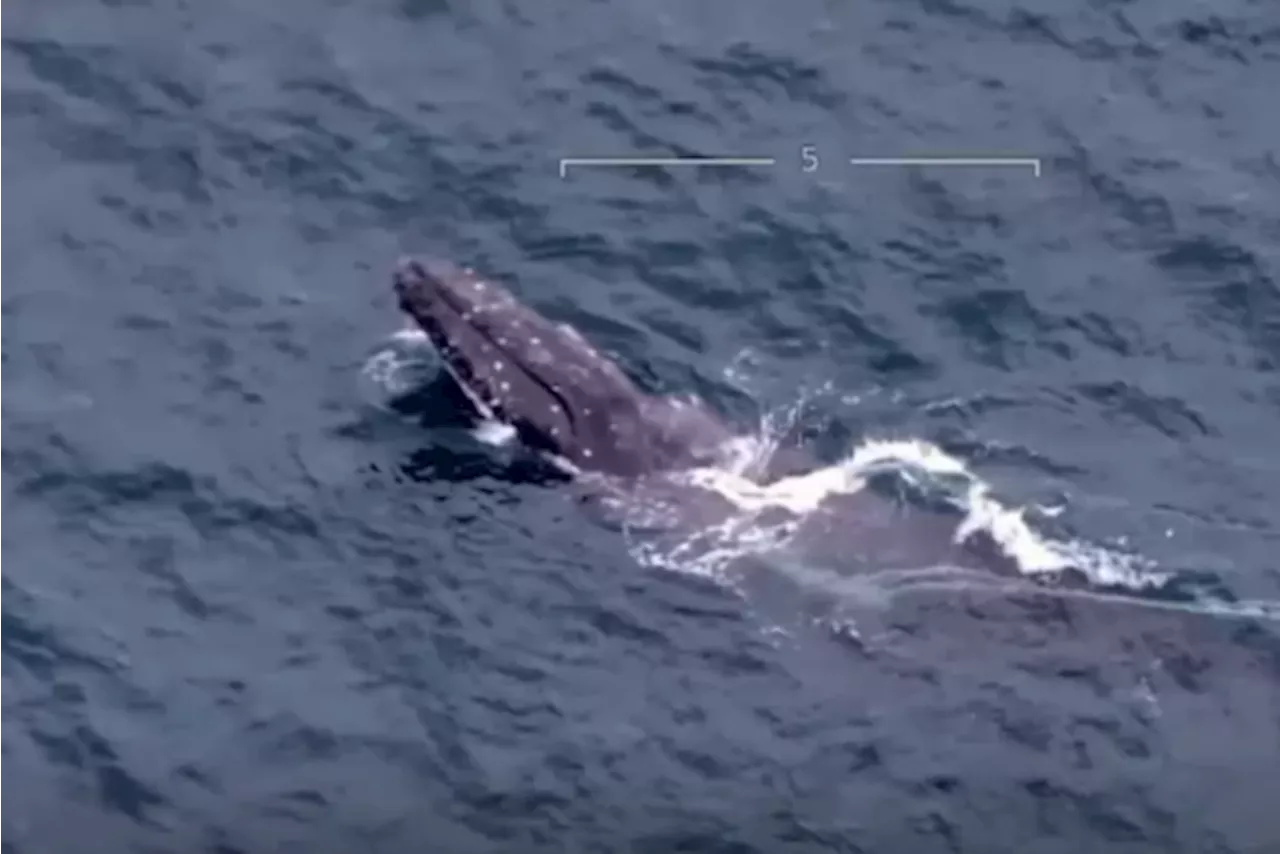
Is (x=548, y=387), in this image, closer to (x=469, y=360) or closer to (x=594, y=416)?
(x=594, y=416)

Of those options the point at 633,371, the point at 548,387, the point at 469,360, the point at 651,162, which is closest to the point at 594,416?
the point at 548,387

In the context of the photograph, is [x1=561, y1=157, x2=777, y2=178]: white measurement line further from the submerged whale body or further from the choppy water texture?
the submerged whale body

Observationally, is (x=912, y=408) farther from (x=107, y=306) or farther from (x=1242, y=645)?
(x=107, y=306)

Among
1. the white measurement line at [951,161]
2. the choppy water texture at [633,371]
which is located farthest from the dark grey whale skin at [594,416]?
the white measurement line at [951,161]

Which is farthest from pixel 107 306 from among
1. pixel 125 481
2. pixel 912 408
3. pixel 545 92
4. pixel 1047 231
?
pixel 1047 231

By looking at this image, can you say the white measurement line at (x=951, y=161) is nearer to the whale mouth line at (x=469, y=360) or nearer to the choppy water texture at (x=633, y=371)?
the choppy water texture at (x=633, y=371)
